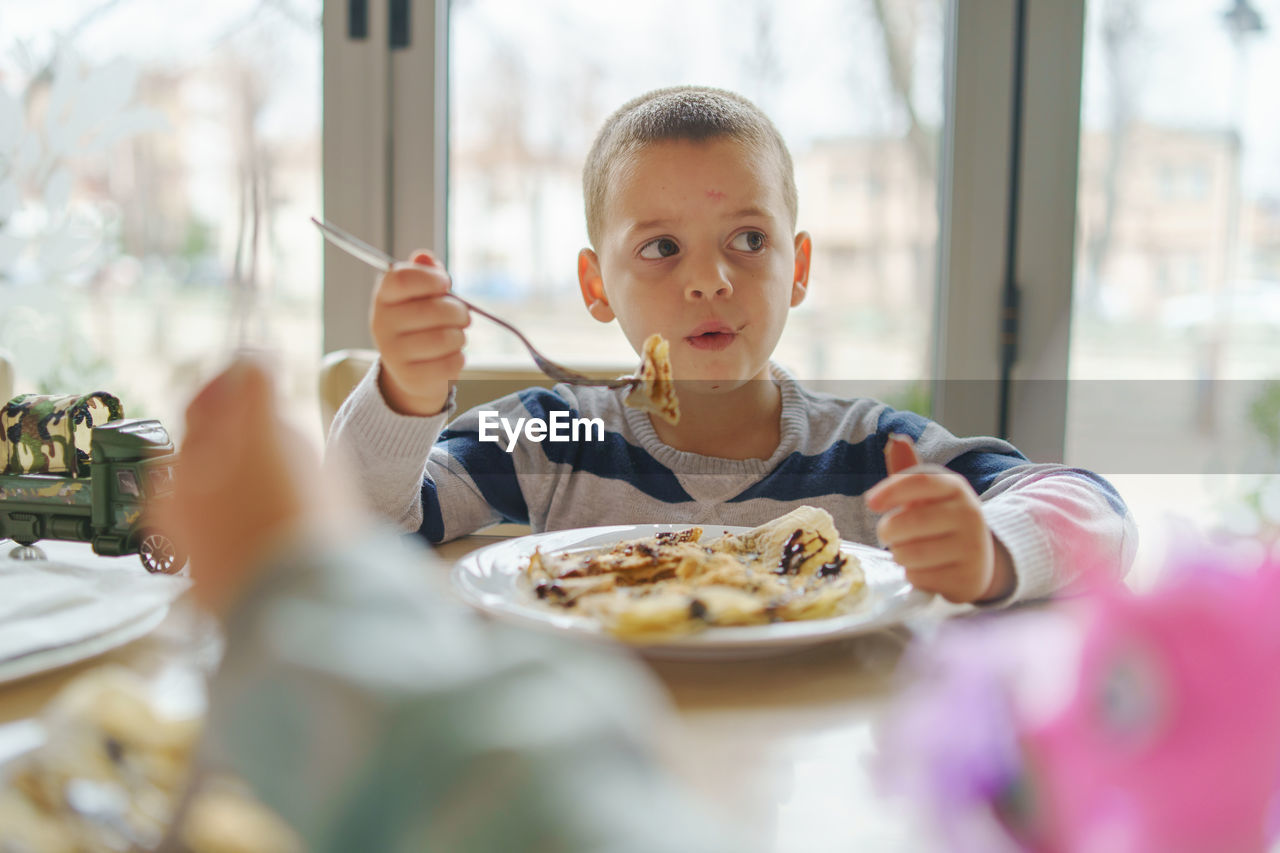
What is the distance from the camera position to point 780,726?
0.50 m

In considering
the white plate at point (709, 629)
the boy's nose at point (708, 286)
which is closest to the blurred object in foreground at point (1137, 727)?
the white plate at point (709, 629)

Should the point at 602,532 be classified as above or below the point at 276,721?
below

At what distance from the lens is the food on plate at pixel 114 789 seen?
0.30 meters

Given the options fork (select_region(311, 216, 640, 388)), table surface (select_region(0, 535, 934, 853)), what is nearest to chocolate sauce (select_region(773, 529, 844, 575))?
table surface (select_region(0, 535, 934, 853))

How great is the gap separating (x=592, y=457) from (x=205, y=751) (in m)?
1.15

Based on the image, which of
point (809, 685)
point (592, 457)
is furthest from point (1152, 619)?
point (592, 457)

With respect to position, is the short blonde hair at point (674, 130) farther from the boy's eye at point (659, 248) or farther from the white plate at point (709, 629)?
the white plate at point (709, 629)

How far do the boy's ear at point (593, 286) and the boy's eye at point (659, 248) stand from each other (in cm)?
19

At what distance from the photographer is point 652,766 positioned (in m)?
0.23

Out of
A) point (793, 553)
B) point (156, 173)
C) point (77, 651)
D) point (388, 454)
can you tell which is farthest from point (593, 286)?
point (156, 173)

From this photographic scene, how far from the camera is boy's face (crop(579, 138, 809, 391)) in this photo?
1.32m

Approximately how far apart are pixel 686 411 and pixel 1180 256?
1662 mm

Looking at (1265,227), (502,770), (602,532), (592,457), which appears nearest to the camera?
(502,770)

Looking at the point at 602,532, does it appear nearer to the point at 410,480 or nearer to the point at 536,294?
the point at 410,480
